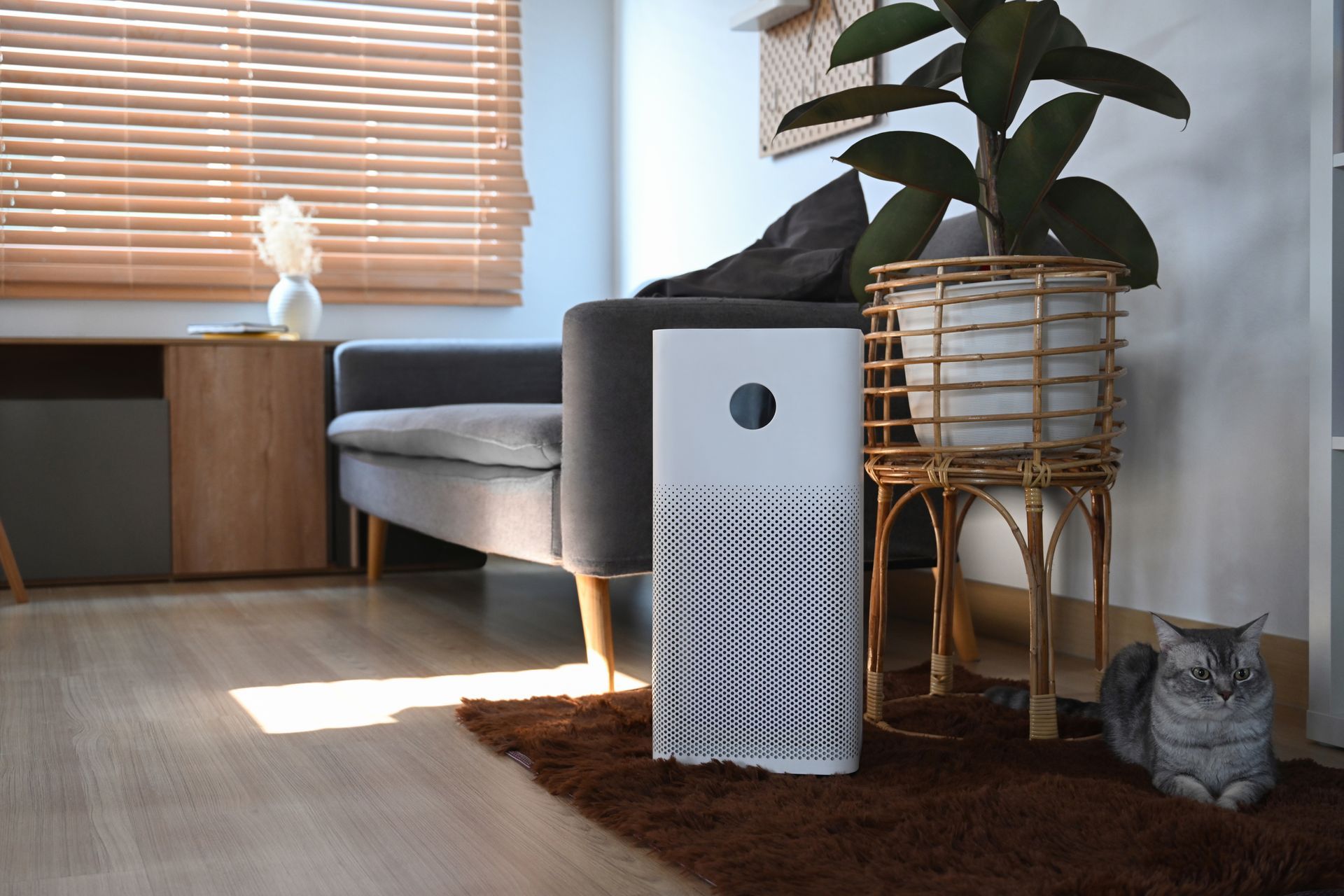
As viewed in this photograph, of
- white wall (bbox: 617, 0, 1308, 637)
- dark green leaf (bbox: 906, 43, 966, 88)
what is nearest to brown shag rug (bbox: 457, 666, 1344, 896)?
white wall (bbox: 617, 0, 1308, 637)

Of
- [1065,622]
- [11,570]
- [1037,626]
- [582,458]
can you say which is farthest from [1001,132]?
[11,570]

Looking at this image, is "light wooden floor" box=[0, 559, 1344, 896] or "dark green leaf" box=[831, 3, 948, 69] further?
"dark green leaf" box=[831, 3, 948, 69]

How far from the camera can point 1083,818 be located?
1267mm

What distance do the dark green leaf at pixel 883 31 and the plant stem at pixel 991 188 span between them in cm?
15

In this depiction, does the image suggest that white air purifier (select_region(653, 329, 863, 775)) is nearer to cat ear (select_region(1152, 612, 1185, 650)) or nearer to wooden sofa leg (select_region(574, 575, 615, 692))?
cat ear (select_region(1152, 612, 1185, 650))

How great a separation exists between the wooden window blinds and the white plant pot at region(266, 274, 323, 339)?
0.30 m

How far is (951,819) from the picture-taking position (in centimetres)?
127

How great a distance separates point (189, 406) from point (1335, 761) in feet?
8.93

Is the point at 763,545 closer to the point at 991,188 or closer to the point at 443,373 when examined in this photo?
the point at 991,188

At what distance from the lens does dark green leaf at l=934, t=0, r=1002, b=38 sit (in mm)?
1668

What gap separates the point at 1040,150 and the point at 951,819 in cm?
84

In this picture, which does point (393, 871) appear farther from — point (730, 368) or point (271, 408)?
point (271, 408)

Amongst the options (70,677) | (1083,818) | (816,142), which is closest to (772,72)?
(816,142)

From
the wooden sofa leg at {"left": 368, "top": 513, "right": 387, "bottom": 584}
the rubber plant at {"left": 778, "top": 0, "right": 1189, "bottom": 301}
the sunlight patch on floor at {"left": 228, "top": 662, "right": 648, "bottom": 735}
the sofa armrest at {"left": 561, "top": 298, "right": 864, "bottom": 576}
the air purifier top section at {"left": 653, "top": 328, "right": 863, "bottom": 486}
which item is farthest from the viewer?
the wooden sofa leg at {"left": 368, "top": 513, "right": 387, "bottom": 584}
